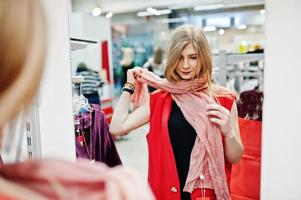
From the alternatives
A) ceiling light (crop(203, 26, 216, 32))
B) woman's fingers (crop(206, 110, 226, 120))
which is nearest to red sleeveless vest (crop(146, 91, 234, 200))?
woman's fingers (crop(206, 110, 226, 120))

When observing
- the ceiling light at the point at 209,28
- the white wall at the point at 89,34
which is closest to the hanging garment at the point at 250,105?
the ceiling light at the point at 209,28

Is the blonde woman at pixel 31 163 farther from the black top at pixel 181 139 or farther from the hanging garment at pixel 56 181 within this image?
the black top at pixel 181 139

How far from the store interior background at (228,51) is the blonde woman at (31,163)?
2.33ft

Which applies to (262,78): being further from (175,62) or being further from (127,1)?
(127,1)

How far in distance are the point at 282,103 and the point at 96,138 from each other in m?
1.07

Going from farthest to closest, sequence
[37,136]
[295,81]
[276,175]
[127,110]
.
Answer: [37,136]
[127,110]
[276,175]
[295,81]

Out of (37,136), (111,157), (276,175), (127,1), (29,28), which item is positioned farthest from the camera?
(127,1)

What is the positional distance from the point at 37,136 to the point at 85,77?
50 cm

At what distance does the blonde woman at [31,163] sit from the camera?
0.46 metres

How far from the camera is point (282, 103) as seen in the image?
157cm

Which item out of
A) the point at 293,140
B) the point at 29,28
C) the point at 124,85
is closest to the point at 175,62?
the point at 124,85

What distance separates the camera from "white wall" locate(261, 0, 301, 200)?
152 cm

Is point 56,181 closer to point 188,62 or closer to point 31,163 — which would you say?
point 31,163

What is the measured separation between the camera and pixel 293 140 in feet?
5.20
